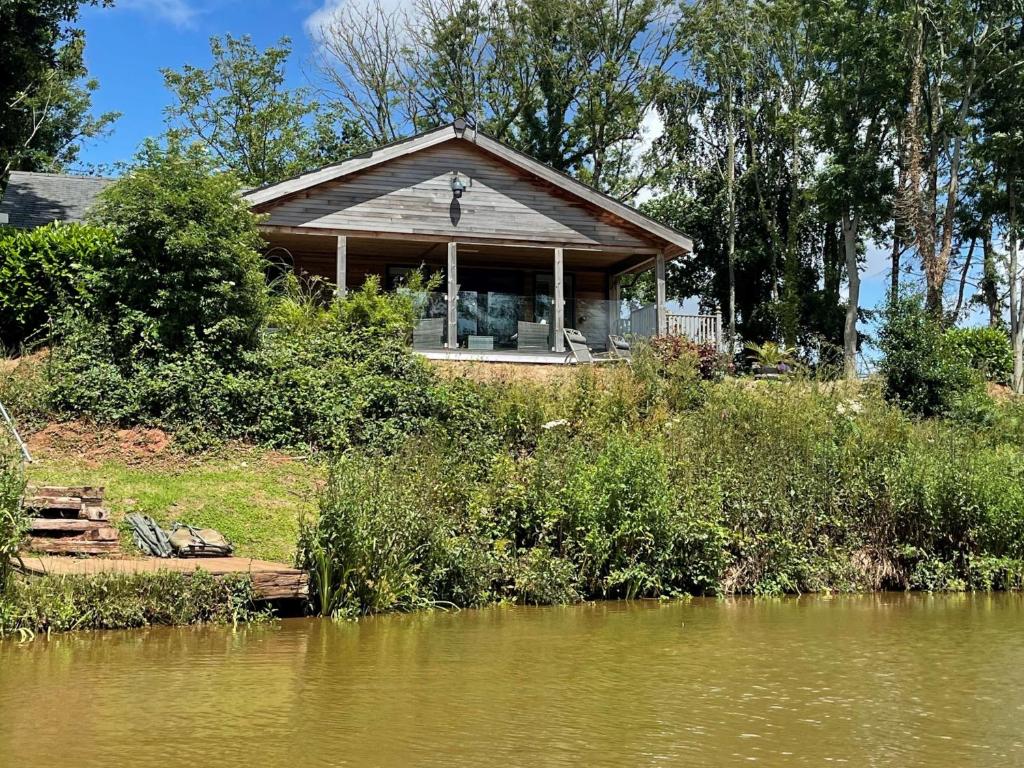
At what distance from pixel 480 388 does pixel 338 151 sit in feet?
79.1

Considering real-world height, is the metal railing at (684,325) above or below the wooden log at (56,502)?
above

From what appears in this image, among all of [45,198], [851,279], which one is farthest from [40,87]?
[851,279]

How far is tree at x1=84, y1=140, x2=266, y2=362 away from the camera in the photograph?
592 inches

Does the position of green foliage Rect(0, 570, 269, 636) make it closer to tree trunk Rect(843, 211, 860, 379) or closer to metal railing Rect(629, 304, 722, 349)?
metal railing Rect(629, 304, 722, 349)

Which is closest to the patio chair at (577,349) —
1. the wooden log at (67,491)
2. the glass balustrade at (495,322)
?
the glass balustrade at (495,322)

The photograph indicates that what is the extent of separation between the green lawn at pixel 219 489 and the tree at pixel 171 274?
215 centimetres

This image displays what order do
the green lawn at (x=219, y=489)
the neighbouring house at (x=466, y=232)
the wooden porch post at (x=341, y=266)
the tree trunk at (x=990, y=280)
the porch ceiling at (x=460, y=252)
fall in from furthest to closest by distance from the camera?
the tree trunk at (x=990, y=280) → the porch ceiling at (x=460, y=252) → the neighbouring house at (x=466, y=232) → the wooden porch post at (x=341, y=266) → the green lawn at (x=219, y=489)

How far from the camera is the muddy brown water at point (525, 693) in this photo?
5.53m

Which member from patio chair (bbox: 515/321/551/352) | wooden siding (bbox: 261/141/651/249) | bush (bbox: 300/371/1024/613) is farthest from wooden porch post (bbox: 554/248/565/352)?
bush (bbox: 300/371/1024/613)

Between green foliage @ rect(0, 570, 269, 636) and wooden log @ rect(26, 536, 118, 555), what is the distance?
113 centimetres

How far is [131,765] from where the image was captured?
5199mm

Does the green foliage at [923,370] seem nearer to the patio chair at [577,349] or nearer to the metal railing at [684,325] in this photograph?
the metal railing at [684,325]

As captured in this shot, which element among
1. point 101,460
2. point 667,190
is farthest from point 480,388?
point 667,190

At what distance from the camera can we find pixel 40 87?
94.7 feet
